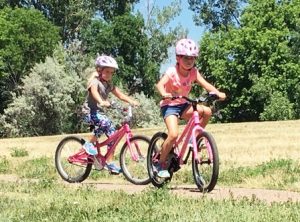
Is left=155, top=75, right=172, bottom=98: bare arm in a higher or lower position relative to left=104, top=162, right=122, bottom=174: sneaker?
higher

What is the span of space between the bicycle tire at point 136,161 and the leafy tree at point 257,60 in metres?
46.9

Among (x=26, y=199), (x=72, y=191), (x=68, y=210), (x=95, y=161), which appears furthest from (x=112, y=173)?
(x=68, y=210)

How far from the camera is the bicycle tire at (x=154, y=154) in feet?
33.1

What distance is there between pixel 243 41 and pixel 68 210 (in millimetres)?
55159

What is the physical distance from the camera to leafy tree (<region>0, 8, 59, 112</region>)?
6316 centimetres

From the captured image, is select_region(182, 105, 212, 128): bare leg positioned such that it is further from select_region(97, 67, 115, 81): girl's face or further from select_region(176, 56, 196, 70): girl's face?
select_region(97, 67, 115, 81): girl's face

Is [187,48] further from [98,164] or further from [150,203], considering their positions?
[98,164]

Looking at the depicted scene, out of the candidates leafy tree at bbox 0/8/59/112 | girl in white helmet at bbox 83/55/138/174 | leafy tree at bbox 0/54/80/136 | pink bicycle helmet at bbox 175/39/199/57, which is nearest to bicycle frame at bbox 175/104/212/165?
pink bicycle helmet at bbox 175/39/199/57

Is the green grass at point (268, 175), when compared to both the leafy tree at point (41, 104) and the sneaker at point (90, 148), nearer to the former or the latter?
the sneaker at point (90, 148)

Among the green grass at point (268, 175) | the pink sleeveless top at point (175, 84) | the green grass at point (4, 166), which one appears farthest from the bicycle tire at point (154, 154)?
the green grass at point (4, 166)

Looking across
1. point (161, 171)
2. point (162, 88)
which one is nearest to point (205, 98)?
point (162, 88)

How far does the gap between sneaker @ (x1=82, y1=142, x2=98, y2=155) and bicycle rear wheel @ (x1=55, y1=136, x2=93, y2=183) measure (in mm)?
107

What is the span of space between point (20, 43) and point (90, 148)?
5523 centimetres

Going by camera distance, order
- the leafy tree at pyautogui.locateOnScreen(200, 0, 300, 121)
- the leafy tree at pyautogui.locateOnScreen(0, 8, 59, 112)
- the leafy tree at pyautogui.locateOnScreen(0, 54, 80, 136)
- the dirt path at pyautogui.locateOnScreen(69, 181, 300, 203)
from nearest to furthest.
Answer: the dirt path at pyautogui.locateOnScreen(69, 181, 300, 203) < the leafy tree at pyautogui.locateOnScreen(0, 54, 80, 136) < the leafy tree at pyautogui.locateOnScreen(200, 0, 300, 121) < the leafy tree at pyautogui.locateOnScreen(0, 8, 59, 112)
